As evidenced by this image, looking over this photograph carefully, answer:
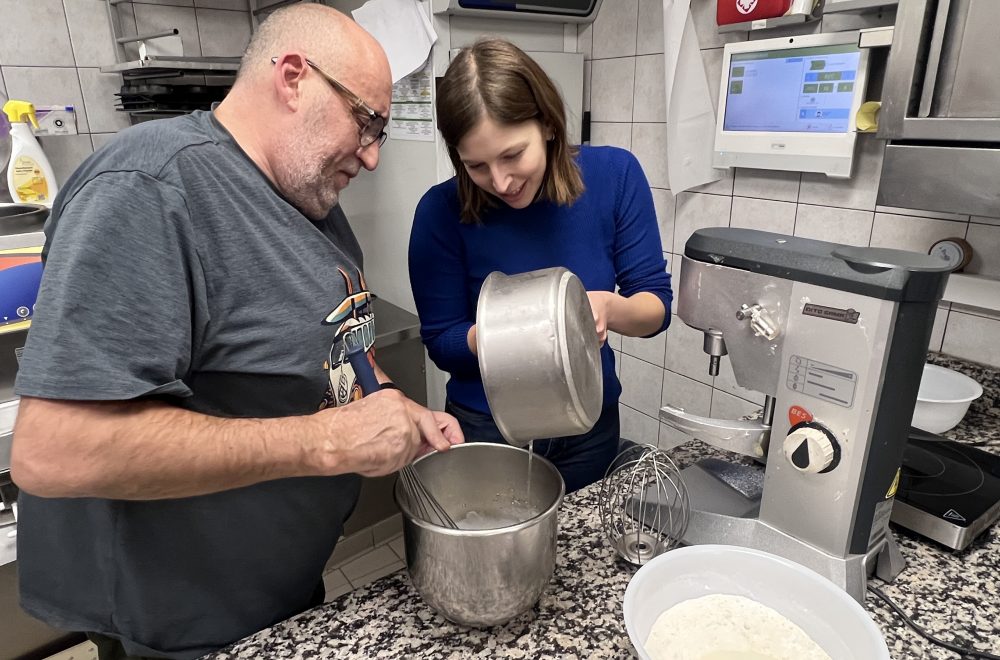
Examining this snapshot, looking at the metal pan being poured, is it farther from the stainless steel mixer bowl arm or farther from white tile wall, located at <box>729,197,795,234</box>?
white tile wall, located at <box>729,197,795,234</box>

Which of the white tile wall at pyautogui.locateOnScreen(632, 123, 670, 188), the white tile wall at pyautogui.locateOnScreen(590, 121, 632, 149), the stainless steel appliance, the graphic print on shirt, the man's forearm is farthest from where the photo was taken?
the white tile wall at pyautogui.locateOnScreen(590, 121, 632, 149)

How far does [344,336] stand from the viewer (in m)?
0.86

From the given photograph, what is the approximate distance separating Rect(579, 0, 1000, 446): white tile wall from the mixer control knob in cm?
93

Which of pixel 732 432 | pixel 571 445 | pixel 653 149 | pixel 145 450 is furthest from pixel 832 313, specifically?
pixel 653 149

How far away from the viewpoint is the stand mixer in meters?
0.71

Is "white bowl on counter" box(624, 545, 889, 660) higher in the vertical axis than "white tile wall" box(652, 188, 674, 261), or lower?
lower

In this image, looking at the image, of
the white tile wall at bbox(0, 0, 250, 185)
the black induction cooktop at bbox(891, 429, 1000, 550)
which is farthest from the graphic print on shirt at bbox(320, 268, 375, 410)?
the white tile wall at bbox(0, 0, 250, 185)

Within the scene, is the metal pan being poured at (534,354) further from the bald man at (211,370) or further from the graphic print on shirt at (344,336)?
the graphic print on shirt at (344,336)

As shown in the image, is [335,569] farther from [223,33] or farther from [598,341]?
[223,33]

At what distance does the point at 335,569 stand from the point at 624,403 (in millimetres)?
1189

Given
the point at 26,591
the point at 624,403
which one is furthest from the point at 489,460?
the point at 624,403

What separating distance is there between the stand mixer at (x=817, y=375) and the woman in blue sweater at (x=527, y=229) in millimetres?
240

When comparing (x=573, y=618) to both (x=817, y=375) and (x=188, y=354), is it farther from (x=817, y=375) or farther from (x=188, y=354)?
(x=188, y=354)

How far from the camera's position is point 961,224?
4.54 feet
